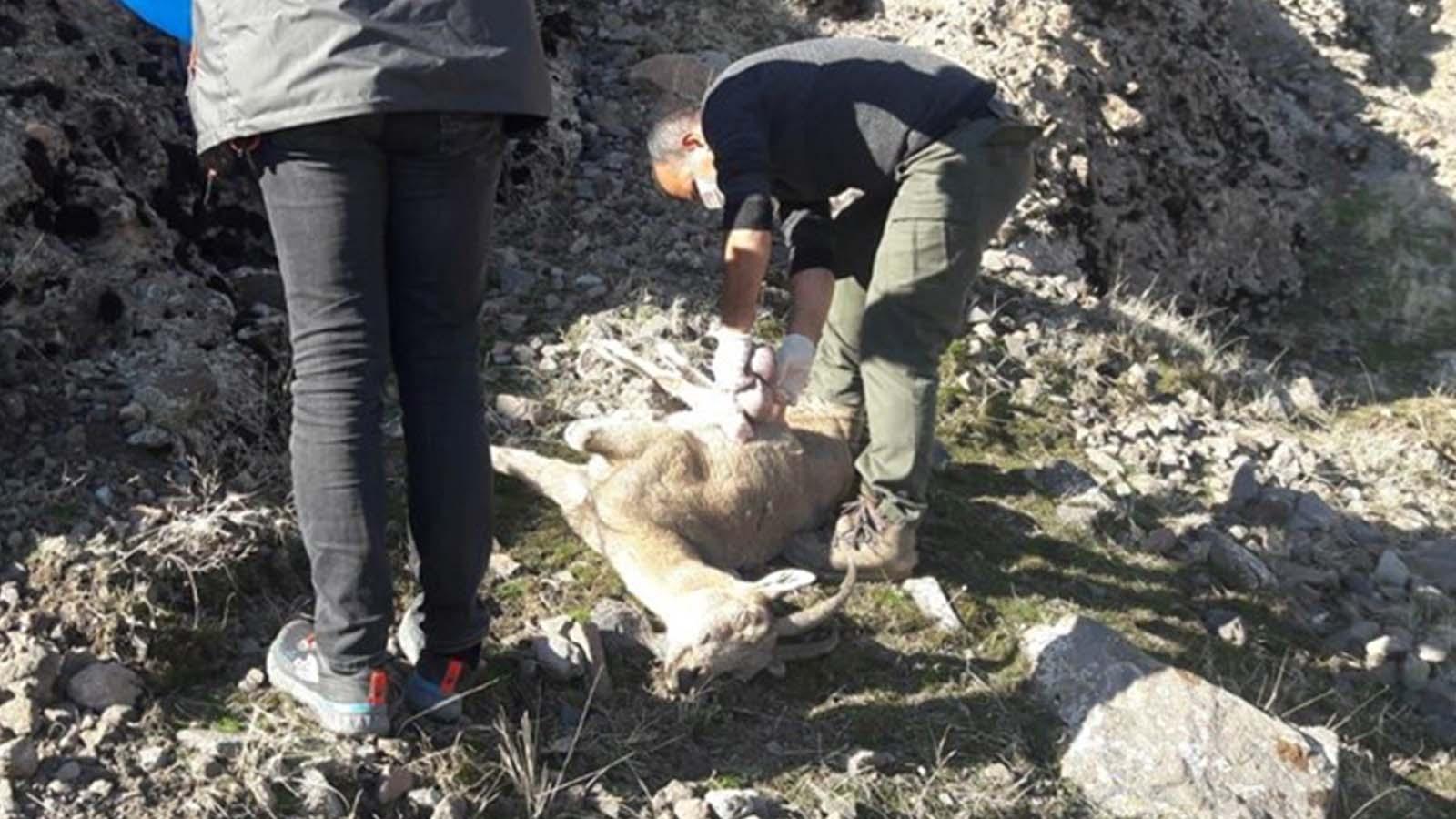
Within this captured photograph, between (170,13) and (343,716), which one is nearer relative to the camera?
(343,716)

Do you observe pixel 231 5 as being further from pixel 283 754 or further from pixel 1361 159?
pixel 1361 159

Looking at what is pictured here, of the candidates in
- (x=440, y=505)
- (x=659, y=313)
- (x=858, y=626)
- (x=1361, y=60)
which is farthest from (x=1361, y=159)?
(x=440, y=505)

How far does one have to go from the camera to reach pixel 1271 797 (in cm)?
343

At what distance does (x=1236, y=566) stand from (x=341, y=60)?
2936 millimetres

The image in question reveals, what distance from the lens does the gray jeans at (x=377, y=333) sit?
2.73 metres

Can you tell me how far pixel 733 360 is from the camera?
3840mm

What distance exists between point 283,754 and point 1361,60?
7099 mm

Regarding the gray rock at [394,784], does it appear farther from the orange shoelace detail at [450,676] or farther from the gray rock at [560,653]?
the gray rock at [560,653]

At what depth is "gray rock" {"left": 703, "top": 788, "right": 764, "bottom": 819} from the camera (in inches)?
122

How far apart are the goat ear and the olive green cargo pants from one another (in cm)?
53

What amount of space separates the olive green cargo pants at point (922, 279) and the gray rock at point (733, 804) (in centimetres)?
106

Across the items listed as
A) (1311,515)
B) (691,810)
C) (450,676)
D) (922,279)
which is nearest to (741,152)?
(922,279)

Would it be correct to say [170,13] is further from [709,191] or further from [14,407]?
[709,191]

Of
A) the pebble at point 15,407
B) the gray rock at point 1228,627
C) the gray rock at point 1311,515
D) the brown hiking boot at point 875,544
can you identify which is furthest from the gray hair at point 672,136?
the gray rock at point 1311,515
